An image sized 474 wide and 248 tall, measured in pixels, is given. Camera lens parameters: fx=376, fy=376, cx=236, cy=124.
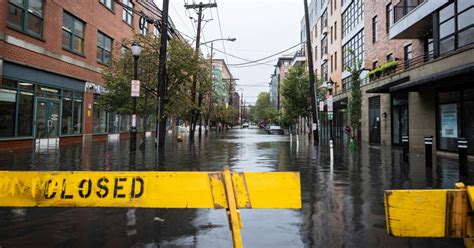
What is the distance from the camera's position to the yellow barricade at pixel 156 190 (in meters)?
3.64

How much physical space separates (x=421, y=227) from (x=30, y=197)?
3.79m

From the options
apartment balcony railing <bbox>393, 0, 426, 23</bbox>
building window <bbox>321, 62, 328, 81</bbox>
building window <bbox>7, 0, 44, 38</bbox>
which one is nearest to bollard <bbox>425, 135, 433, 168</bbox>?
apartment balcony railing <bbox>393, 0, 426, 23</bbox>

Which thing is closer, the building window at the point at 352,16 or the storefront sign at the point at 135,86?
the storefront sign at the point at 135,86

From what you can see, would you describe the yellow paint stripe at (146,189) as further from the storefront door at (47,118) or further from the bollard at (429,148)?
the storefront door at (47,118)

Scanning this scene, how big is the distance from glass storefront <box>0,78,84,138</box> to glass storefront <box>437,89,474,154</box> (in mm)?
19686

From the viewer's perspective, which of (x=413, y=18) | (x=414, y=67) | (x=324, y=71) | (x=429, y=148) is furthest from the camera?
(x=324, y=71)

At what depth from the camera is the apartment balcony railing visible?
68.1ft

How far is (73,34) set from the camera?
22.9 meters

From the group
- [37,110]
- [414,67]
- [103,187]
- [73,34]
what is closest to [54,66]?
[37,110]

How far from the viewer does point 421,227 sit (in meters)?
3.30

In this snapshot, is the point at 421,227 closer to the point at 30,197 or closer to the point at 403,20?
the point at 30,197

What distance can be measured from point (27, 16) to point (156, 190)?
17974 millimetres

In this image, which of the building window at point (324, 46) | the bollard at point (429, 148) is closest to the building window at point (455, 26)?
the bollard at point (429, 148)

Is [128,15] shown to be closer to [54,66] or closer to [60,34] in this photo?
[60,34]
